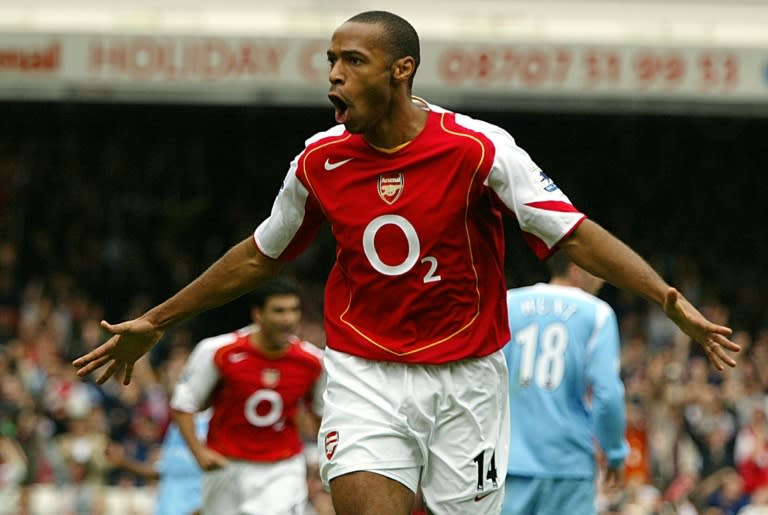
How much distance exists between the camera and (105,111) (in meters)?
25.1

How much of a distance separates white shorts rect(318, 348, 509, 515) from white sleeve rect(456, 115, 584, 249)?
0.53 metres

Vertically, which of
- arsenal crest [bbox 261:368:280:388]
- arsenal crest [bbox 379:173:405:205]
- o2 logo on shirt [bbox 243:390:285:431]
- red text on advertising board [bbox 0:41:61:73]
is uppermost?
arsenal crest [bbox 379:173:405:205]

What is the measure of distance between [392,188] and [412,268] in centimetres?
29

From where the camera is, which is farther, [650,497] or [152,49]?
[152,49]

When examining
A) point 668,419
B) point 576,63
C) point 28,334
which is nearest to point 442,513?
point 668,419

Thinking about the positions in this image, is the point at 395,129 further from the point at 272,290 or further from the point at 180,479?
the point at 180,479

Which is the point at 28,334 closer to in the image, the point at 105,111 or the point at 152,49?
the point at 152,49

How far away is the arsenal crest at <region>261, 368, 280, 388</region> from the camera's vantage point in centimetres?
902

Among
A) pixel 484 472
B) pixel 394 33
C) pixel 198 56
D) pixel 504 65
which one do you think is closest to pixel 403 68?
pixel 394 33

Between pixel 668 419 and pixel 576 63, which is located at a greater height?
pixel 576 63

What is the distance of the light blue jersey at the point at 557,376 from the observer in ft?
26.1

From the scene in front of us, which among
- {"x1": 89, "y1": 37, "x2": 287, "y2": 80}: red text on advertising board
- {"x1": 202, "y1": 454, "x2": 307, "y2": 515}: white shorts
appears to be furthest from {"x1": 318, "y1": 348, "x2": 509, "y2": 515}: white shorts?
{"x1": 89, "y1": 37, "x2": 287, "y2": 80}: red text on advertising board

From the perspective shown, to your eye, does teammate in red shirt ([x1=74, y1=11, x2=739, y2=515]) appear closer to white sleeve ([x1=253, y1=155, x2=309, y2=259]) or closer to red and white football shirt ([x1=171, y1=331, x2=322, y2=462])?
white sleeve ([x1=253, y1=155, x2=309, y2=259])

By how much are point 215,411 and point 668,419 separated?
348 inches
